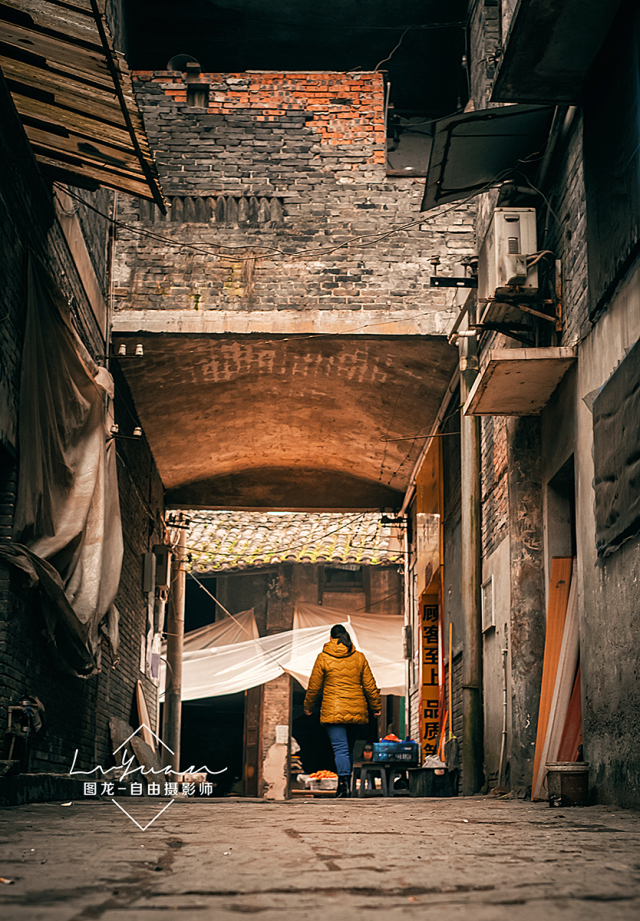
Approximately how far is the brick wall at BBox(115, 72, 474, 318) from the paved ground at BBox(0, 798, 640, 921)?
23.4 feet

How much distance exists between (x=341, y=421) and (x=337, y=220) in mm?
3493

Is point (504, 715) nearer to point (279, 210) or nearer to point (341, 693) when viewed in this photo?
point (341, 693)

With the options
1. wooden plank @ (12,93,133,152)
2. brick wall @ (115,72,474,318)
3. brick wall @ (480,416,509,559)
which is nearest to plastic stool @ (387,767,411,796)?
brick wall @ (480,416,509,559)

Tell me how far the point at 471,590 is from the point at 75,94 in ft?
18.1

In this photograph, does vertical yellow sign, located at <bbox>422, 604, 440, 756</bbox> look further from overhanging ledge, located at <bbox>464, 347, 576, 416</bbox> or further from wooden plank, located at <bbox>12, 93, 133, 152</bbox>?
wooden plank, located at <bbox>12, 93, 133, 152</bbox>

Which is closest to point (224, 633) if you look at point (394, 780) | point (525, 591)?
point (394, 780)

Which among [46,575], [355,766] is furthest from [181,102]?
[355,766]

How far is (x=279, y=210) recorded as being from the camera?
34.5 ft

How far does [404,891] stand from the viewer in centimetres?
204

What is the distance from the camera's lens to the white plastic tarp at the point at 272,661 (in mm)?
17531

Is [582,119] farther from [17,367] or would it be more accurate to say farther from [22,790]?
[22,790]

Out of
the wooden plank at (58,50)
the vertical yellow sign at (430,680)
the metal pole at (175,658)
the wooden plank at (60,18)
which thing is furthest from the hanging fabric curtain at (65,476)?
the metal pole at (175,658)

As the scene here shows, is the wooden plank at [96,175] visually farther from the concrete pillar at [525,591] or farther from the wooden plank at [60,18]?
the concrete pillar at [525,591]

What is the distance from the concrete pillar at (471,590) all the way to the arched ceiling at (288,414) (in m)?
1.06
